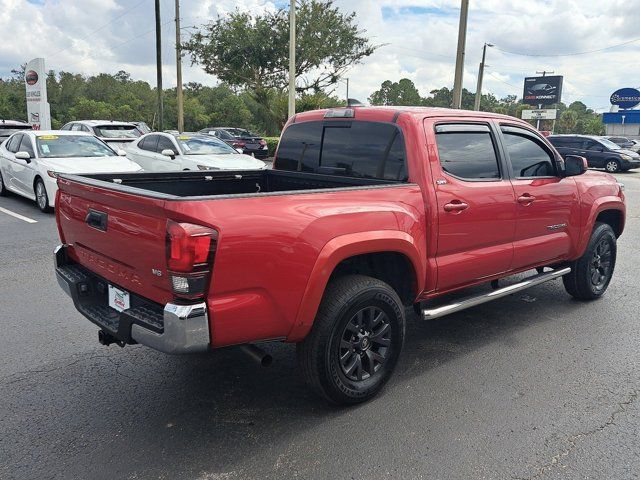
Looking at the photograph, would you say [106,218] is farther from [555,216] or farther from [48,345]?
[555,216]

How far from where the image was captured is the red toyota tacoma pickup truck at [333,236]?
8.79ft

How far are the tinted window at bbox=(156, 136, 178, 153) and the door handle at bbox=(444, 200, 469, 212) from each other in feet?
32.8

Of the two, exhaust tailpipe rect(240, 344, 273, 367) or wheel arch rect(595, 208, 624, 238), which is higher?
wheel arch rect(595, 208, 624, 238)

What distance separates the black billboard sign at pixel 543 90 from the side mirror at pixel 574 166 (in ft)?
231

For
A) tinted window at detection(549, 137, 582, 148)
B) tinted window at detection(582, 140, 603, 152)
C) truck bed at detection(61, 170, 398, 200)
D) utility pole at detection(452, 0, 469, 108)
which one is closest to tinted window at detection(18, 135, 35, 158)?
truck bed at detection(61, 170, 398, 200)

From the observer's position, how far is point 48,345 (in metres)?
4.23

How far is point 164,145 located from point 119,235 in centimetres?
1055

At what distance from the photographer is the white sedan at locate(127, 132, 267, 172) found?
1209 cm

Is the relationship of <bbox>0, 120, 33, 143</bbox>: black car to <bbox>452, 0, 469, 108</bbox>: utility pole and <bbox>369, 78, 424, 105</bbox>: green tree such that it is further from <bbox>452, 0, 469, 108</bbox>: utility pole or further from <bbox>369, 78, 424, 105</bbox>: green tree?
<bbox>369, 78, 424, 105</bbox>: green tree

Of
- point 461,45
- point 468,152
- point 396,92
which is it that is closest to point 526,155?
point 468,152

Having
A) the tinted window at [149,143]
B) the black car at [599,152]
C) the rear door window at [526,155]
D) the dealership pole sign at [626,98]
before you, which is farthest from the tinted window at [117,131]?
the dealership pole sign at [626,98]

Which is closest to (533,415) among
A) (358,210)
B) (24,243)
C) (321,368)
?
(321,368)

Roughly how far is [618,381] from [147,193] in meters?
3.45

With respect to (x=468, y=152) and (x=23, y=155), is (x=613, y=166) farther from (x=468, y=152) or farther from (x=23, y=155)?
(x=23, y=155)
